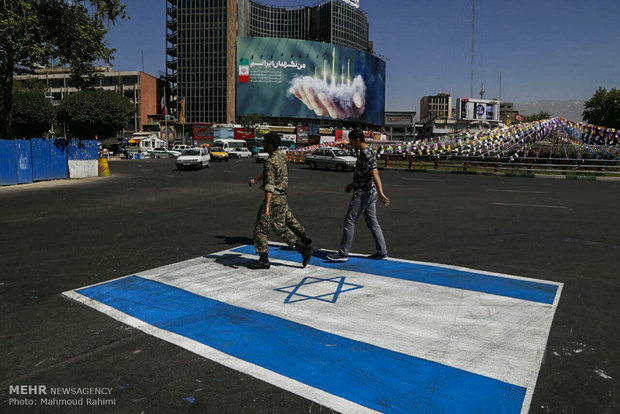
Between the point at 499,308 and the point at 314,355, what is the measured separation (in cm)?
220

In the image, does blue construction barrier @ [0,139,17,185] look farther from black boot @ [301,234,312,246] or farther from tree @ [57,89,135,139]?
black boot @ [301,234,312,246]

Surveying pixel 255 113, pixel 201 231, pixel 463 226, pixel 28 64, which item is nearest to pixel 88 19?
pixel 28 64

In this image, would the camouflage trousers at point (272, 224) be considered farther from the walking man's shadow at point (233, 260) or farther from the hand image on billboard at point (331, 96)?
the hand image on billboard at point (331, 96)

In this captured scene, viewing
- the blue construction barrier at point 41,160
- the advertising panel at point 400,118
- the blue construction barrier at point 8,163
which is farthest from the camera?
the advertising panel at point 400,118

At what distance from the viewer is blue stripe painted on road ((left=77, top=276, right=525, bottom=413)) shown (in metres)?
2.84

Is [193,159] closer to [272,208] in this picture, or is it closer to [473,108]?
[272,208]

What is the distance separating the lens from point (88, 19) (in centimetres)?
2328

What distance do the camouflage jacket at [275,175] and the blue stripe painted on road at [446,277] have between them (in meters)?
1.27

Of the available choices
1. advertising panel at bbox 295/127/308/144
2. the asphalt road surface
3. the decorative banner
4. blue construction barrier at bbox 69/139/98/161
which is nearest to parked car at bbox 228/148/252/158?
the decorative banner

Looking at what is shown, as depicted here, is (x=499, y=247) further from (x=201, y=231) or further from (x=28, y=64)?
(x=28, y=64)

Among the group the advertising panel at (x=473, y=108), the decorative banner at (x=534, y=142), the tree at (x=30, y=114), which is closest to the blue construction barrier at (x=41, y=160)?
the decorative banner at (x=534, y=142)

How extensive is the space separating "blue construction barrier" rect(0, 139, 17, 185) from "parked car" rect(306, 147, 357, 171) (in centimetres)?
1929

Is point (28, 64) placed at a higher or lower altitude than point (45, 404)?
higher

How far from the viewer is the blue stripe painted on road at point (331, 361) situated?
2.84 m
